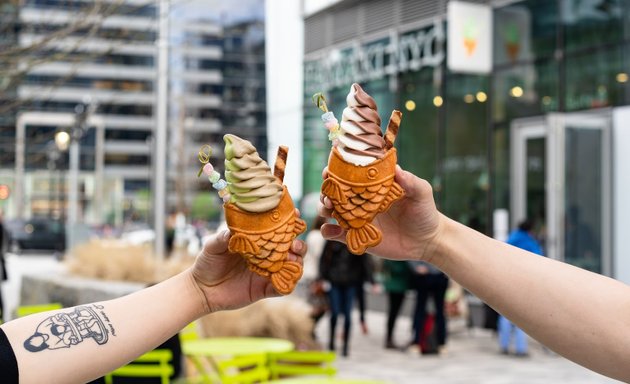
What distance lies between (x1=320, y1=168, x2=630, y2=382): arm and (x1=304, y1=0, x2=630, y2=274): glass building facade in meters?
11.2

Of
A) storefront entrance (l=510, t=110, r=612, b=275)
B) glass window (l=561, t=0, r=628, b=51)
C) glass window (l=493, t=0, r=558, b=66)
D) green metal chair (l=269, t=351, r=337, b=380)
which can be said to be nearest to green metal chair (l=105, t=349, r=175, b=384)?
green metal chair (l=269, t=351, r=337, b=380)

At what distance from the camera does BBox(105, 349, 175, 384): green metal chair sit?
5.68 m

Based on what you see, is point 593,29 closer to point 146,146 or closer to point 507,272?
point 507,272

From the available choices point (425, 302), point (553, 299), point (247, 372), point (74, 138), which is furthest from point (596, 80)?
point (74, 138)

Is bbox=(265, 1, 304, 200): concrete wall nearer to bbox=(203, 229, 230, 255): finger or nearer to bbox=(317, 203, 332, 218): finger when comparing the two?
bbox=(203, 229, 230, 255): finger

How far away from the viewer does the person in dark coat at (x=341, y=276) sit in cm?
1100

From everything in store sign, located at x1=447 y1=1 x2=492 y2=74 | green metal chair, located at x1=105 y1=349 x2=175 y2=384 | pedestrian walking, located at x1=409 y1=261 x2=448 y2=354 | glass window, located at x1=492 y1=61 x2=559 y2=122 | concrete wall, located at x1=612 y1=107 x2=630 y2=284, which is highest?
store sign, located at x1=447 y1=1 x2=492 y2=74

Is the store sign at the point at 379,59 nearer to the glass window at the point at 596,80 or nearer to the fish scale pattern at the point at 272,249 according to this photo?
the glass window at the point at 596,80

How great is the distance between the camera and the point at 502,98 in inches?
610

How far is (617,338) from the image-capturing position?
160cm

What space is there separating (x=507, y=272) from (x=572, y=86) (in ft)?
43.2

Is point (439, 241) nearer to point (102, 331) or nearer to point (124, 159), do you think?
point (102, 331)

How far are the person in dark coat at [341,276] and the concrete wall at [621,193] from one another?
4.12 meters

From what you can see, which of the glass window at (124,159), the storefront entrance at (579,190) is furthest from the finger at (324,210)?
the glass window at (124,159)
